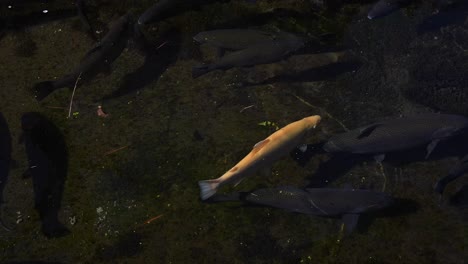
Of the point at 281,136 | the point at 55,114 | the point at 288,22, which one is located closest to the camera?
the point at 281,136

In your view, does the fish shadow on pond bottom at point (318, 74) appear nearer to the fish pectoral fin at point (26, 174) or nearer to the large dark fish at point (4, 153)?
the fish pectoral fin at point (26, 174)

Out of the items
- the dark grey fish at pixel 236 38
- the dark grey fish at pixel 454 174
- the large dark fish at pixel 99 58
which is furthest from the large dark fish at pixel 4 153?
the dark grey fish at pixel 454 174

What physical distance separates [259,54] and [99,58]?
6.88 ft

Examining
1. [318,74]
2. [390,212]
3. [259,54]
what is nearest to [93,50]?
[259,54]

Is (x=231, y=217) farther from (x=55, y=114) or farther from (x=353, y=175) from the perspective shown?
(x=55, y=114)

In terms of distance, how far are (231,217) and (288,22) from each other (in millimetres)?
2932

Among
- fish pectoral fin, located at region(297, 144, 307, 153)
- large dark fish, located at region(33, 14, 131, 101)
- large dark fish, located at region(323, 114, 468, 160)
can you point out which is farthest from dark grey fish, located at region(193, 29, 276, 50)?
large dark fish, located at region(323, 114, 468, 160)

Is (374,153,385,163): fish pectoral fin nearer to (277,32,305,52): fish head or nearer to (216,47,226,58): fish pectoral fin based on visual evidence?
(277,32,305,52): fish head

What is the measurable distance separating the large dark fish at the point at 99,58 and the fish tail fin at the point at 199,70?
3.97 feet

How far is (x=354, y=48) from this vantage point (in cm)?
578

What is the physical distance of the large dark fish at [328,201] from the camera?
13.9 ft

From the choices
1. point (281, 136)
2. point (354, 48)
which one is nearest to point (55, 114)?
point (281, 136)

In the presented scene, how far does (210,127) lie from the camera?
17.3ft

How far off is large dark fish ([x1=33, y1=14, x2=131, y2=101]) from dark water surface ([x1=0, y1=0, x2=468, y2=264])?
3.9 inches
